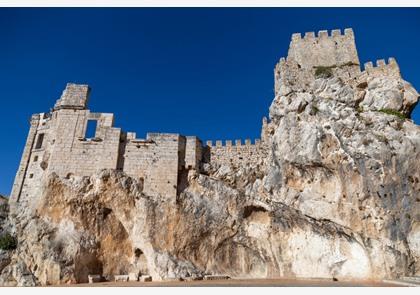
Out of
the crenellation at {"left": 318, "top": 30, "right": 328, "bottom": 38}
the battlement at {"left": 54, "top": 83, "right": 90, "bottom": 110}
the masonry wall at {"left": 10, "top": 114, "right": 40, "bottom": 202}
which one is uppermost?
the crenellation at {"left": 318, "top": 30, "right": 328, "bottom": 38}

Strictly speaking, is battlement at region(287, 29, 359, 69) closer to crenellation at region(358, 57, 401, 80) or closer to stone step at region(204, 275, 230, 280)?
crenellation at region(358, 57, 401, 80)

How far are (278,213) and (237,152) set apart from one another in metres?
6.49

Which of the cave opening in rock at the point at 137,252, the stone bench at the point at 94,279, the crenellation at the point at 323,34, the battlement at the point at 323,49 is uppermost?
the crenellation at the point at 323,34

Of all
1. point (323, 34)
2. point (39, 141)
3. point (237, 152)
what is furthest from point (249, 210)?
point (323, 34)

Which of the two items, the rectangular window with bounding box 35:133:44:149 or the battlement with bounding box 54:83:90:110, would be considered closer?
the battlement with bounding box 54:83:90:110

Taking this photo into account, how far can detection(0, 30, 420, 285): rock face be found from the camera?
1711 cm

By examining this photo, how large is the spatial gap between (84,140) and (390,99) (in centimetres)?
2185

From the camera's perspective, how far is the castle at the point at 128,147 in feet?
69.1

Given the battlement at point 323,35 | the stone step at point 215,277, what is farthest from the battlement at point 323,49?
the stone step at point 215,277

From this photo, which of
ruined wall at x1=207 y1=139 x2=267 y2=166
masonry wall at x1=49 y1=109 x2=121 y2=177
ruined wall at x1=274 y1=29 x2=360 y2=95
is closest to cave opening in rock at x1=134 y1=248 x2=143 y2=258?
masonry wall at x1=49 y1=109 x2=121 y2=177

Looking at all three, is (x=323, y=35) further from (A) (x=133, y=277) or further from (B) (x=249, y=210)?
(A) (x=133, y=277)

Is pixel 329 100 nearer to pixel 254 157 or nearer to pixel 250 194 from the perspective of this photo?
pixel 254 157

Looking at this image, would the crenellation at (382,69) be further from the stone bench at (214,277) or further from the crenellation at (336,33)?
the stone bench at (214,277)

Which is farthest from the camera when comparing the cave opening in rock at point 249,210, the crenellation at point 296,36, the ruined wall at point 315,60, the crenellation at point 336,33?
the crenellation at point 296,36
